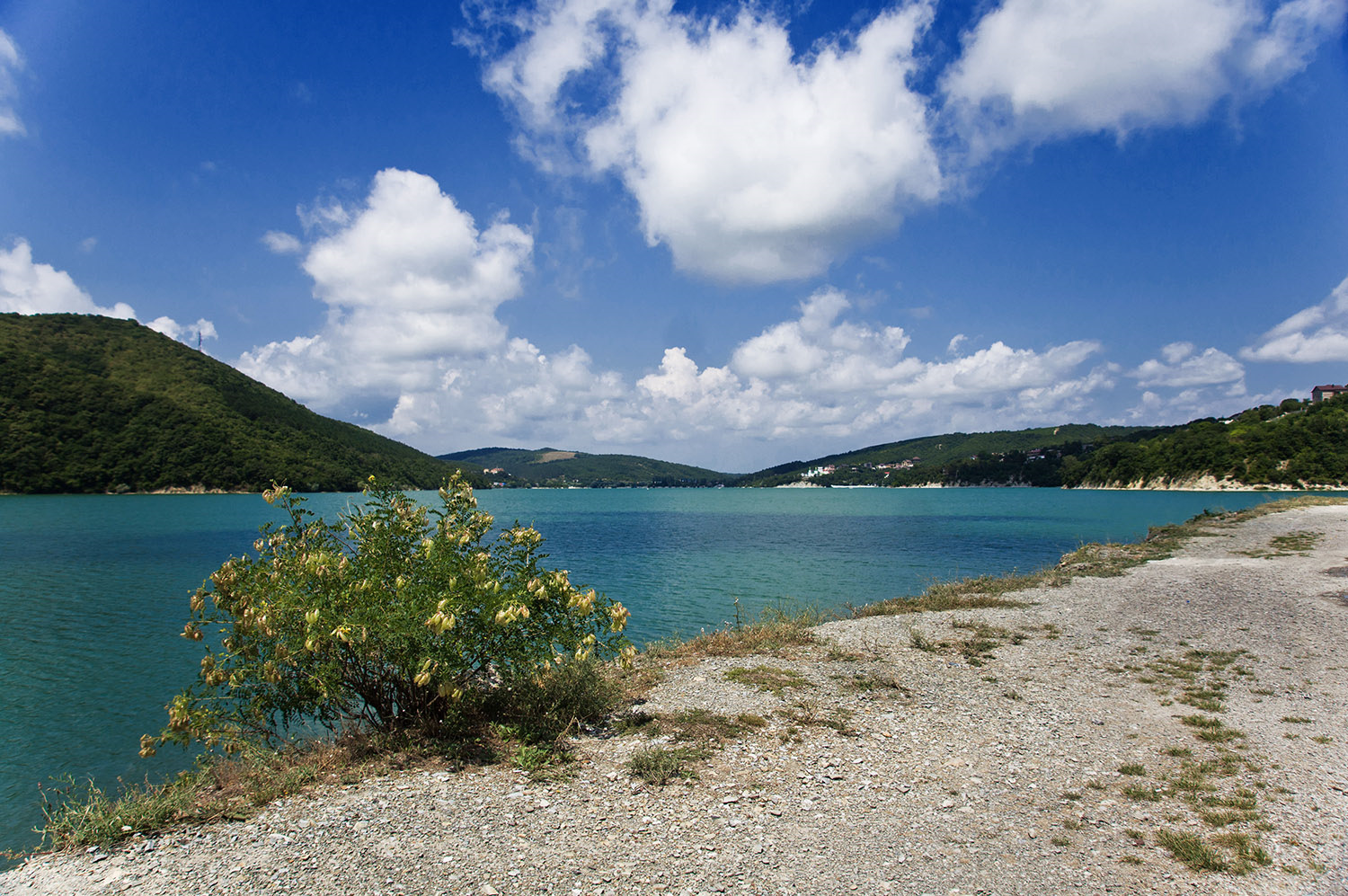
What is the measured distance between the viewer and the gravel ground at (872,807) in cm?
518

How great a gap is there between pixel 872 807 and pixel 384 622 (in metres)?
5.82

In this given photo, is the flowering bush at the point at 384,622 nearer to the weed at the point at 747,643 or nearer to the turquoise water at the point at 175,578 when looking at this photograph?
the weed at the point at 747,643

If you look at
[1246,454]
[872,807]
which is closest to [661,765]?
[872,807]

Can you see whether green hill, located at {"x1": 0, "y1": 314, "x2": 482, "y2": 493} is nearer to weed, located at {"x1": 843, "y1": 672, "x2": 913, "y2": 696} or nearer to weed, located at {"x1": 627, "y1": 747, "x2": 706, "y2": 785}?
weed, located at {"x1": 843, "y1": 672, "x2": 913, "y2": 696}

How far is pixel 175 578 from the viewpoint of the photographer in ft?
104

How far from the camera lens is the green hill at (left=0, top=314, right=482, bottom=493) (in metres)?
109

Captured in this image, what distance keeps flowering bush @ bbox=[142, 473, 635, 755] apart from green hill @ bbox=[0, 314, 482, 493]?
133 metres

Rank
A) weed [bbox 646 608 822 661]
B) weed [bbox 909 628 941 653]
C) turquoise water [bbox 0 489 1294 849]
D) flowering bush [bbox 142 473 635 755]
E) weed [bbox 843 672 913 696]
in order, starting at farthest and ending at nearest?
weed [bbox 909 628 941 653]
weed [bbox 646 608 822 661]
turquoise water [bbox 0 489 1294 849]
weed [bbox 843 672 913 696]
flowering bush [bbox 142 473 635 755]

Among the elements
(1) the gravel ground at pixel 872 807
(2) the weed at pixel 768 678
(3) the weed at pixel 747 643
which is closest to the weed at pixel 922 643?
(1) the gravel ground at pixel 872 807

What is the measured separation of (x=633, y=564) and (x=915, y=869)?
3249 centimetres

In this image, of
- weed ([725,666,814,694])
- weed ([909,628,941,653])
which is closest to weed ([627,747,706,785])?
weed ([725,666,814,694])

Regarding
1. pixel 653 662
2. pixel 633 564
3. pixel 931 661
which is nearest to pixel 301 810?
pixel 653 662

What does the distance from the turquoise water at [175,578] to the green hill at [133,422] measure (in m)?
38.8

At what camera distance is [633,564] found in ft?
122
